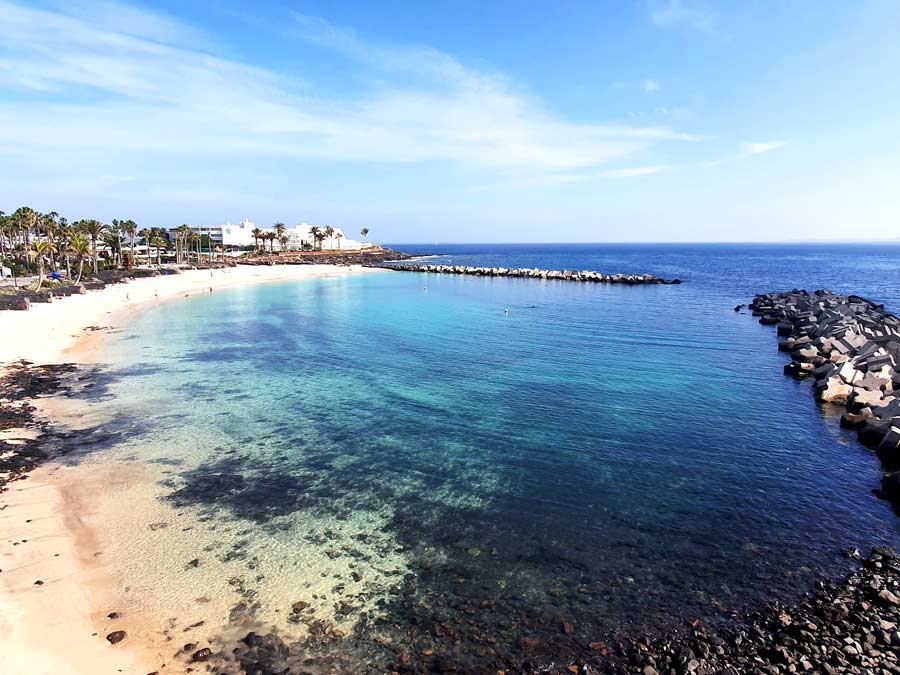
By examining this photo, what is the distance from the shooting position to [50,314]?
44344mm

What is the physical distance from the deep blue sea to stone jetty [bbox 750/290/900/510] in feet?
3.07

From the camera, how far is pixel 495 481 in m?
16.6

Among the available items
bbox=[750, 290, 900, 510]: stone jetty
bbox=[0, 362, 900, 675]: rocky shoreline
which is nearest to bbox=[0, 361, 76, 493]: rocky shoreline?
bbox=[0, 362, 900, 675]: rocky shoreline

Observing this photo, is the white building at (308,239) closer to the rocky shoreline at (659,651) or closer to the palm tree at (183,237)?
the palm tree at (183,237)

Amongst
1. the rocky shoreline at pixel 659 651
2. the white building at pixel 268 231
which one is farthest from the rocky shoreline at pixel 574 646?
A: the white building at pixel 268 231

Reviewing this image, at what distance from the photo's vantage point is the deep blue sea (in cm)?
1117

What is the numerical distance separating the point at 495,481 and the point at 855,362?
25.5 m

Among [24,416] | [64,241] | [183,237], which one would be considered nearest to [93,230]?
[64,241]

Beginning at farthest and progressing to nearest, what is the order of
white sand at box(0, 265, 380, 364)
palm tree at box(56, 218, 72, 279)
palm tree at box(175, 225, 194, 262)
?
palm tree at box(175, 225, 194, 262), palm tree at box(56, 218, 72, 279), white sand at box(0, 265, 380, 364)

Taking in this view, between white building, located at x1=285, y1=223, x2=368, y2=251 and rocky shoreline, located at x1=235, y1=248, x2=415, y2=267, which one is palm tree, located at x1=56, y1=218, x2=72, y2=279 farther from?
white building, located at x1=285, y1=223, x2=368, y2=251

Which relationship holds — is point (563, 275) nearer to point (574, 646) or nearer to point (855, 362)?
point (855, 362)

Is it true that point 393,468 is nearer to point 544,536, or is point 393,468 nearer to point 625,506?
point 544,536

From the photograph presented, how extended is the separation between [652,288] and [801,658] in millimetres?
80718

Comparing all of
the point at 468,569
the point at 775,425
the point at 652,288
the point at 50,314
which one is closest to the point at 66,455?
the point at 468,569
